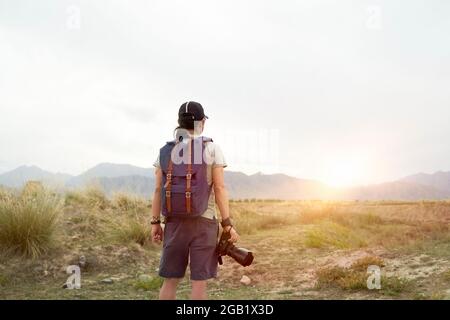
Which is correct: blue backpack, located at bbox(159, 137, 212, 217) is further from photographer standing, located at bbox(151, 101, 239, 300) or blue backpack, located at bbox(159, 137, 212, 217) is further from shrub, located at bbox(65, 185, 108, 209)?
shrub, located at bbox(65, 185, 108, 209)

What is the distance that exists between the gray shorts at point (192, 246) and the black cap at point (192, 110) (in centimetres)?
83

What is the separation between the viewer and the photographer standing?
4070mm

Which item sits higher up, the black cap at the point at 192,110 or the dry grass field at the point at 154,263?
the black cap at the point at 192,110

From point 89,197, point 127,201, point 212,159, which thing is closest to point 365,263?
point 212,159

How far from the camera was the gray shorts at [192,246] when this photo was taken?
418 cm

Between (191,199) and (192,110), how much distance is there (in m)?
0.73

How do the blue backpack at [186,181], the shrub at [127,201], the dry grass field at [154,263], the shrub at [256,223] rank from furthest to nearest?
the shrub at [127,201] → the shrub at [256,223] → the dry grass field at [154,263] → the blue backpack at [186,181]

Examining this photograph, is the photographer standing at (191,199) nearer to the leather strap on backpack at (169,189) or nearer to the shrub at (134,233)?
the leather strap on backpack at (169,189)

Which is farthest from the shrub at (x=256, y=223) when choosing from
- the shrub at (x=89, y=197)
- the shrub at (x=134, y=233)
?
the shrub at (x=89, y=197)

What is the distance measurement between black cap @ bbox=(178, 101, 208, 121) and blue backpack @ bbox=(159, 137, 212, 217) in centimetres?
20

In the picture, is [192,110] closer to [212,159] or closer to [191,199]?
[212,159]

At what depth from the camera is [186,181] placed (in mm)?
4059
